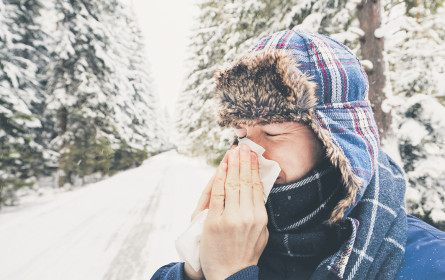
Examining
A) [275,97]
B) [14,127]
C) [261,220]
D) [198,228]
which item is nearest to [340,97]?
[275,97]

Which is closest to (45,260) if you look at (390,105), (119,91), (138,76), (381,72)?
(390,105)

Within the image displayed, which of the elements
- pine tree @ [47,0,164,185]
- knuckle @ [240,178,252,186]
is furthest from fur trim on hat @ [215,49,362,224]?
pine tree @ [47,0,164,185]

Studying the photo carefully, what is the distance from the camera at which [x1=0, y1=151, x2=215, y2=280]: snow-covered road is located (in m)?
3.76

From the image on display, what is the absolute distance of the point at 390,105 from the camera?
12.3 feet

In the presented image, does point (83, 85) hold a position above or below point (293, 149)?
above

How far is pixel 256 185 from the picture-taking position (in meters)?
1.10

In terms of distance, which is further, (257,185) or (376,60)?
(376,60)

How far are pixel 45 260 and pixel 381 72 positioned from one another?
7.08 metres

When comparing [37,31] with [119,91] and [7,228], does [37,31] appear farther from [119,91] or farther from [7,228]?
[7,228]

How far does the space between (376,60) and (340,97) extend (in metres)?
3.91

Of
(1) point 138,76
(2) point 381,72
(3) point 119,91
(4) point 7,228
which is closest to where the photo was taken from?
(2) point 381,72

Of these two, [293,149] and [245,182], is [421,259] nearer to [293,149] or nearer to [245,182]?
[293,149]

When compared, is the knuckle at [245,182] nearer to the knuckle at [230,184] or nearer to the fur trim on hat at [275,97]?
the knuckle at [230,184]

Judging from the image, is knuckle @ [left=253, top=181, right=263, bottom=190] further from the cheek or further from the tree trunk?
the tree trunk
